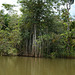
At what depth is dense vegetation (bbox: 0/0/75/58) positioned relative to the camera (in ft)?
33.7

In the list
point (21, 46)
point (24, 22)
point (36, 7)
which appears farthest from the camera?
point (21, 46)

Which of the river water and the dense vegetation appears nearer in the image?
the river water

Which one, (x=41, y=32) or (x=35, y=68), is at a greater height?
(x=41, y=32)

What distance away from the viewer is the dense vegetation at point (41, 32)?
404 inches

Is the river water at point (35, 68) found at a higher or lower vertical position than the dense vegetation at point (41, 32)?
lower

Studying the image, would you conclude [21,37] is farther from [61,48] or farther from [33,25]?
[61,48]

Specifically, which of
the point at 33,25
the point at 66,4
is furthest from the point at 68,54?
the point at 66,4

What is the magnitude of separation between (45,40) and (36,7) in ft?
10.6

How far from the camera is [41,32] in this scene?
456 inches

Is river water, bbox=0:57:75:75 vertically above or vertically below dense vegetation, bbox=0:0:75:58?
below

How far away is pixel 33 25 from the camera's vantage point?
11594 millimetres

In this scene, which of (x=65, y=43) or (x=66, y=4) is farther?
(x=66, y=4)

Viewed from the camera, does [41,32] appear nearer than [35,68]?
No

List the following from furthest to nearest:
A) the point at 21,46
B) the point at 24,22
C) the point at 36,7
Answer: the point at 21,46 → the point at 24,22 → the point at 36,7
